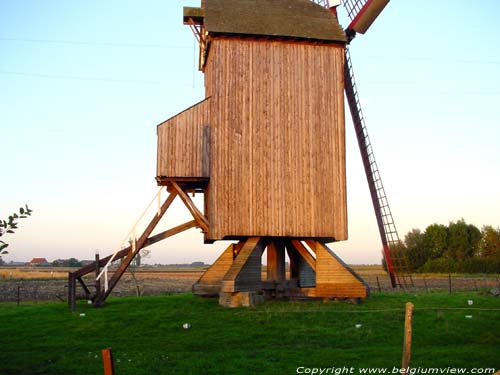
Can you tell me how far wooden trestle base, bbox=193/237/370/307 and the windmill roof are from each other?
24.6ft

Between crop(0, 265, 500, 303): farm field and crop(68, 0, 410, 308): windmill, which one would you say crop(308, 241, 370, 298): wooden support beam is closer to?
crop(68, 0, 410, 308): windmill

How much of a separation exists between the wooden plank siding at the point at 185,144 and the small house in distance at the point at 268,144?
1.4 inches

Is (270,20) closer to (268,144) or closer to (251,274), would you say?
(268,144)

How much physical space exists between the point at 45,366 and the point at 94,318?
5.28 m

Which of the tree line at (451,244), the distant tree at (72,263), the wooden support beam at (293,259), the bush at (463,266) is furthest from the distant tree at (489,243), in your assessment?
the distant tree at (72,263)

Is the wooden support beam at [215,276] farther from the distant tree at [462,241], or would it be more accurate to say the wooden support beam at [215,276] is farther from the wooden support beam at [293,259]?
the distant tree at [462,241]

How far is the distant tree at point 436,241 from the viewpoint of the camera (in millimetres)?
66375

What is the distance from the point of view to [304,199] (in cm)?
2019

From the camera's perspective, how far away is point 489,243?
66.8m

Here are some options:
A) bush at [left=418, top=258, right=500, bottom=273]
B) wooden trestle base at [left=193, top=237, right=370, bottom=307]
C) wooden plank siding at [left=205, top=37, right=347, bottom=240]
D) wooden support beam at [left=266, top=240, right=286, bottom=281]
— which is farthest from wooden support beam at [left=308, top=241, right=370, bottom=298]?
bush at [left=418, top=258, right=500, bottom=273]

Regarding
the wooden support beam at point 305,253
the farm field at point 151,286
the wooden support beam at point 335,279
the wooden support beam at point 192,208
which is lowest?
the farm field at point 151,286

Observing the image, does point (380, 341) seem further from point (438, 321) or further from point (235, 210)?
point (235, 210)

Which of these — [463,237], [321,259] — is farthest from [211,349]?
[463,237]

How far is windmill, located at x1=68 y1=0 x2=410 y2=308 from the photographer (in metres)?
19.8
